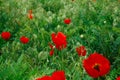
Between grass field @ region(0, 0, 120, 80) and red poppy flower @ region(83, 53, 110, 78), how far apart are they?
29.4 inches

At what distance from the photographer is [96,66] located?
1986mm

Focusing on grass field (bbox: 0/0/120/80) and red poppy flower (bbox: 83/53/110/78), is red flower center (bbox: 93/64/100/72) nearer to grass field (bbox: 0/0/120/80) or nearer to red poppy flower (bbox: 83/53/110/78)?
red poppy flower (bbox: 83/53/110/78)

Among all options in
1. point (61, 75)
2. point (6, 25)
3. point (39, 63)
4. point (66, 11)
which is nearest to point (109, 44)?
point (39, 63)

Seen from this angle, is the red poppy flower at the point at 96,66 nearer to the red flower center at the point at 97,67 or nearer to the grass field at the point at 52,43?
the red flower center at the point at 97,67

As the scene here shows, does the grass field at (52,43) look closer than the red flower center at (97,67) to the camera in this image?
No

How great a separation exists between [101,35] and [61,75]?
228cm

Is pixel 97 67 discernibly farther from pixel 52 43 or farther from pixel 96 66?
pixel 52 43

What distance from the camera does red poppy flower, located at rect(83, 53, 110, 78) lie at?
1885 mm

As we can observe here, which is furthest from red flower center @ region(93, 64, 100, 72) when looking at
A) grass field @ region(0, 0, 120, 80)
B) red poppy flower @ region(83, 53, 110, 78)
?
grass field @ region(0, 0, 120, 80)

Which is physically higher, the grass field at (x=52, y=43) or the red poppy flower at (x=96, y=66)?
the red poppy flower at (x=96, y=66)

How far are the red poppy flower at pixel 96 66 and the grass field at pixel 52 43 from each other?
2.45 ft

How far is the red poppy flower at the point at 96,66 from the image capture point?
6.18 feet

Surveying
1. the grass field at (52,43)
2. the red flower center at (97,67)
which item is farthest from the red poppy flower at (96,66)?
the grass field at (52,43)

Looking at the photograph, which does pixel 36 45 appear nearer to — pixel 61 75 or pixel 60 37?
pixel 60 37
